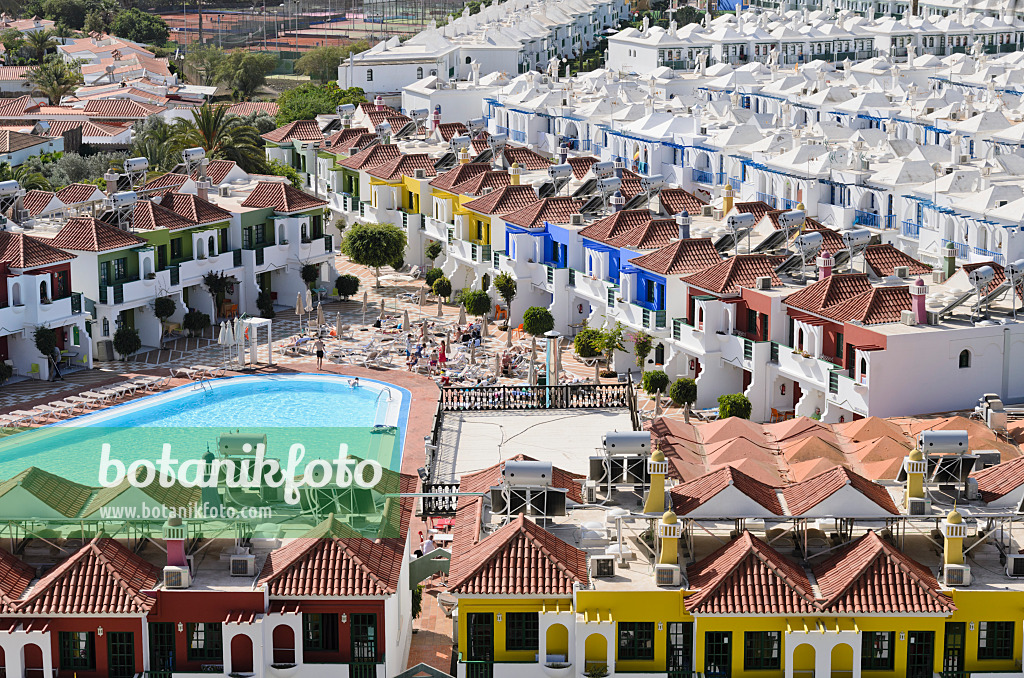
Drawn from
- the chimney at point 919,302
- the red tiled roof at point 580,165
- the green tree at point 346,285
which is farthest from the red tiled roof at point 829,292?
the red tiled roof at point 580,165

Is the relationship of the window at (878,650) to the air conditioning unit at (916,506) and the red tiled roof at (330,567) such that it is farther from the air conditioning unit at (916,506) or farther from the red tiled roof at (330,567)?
the red tiled roof at (330,567)

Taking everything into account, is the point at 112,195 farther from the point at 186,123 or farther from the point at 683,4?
the point at 683,4

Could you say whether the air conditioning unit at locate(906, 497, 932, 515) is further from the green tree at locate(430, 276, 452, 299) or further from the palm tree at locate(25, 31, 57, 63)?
the palm tree at locate(25, 31, 57, 63)

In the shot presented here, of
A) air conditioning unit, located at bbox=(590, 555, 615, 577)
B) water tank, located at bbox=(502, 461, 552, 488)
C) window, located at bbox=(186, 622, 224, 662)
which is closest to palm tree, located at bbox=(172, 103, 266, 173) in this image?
water tank, located at bbox=(502, 461, 552, 488)

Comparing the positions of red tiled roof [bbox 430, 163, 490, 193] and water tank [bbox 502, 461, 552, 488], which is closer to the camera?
water tank [bbox 502, 461, 552, 488]

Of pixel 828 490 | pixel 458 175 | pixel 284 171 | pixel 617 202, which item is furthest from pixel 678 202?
pixel 828 490

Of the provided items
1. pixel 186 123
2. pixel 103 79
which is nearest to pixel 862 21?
pixel 103 79
